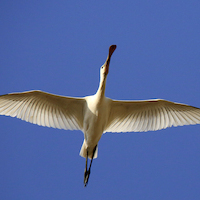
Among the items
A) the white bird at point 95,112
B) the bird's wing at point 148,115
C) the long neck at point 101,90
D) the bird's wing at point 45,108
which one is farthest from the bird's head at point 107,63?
the bird's wing at point 45,108

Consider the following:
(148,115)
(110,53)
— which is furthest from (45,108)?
(148,115)

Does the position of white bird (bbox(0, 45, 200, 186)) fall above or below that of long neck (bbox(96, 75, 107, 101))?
below

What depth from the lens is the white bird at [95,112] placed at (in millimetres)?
11578

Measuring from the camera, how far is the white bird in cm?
1158

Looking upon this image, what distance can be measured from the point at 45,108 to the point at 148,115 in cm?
322

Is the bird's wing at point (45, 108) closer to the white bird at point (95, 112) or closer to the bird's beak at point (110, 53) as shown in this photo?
the white bird at point (95, 112)

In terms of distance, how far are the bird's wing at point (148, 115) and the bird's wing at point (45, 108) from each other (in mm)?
1096

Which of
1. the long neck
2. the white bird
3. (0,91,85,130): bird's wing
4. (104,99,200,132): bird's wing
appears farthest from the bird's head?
(0,91,85,130): bird's wing

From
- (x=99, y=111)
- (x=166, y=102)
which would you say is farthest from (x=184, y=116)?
(x=99, y=111)

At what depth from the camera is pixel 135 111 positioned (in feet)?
41.3

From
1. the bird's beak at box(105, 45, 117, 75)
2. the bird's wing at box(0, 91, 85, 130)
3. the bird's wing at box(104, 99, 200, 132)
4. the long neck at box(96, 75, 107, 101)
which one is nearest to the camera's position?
the long neck at box(96, 75, 107, 101)

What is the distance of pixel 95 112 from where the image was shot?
37.8ft

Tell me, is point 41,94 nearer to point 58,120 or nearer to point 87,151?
point 58,120

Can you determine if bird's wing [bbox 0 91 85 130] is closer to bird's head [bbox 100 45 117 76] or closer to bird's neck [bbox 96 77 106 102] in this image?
bird's neck [bbox 96 77 106 102]
